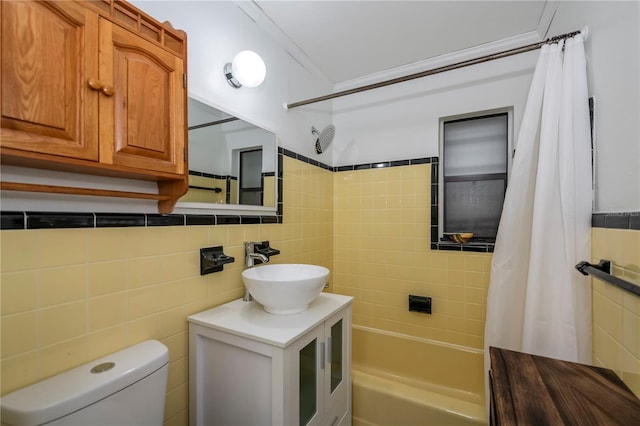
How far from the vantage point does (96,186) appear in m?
0.92

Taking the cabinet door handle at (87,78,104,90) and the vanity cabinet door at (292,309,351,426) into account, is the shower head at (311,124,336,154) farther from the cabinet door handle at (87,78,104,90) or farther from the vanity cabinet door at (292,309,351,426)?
the cabinet door handle at (87,78,104,90)

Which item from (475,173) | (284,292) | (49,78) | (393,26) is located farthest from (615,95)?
(49,78)

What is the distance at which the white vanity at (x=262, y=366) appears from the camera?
3.26ft

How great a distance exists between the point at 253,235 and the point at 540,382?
1.36m

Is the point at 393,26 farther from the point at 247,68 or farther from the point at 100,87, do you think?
the point at 100,87

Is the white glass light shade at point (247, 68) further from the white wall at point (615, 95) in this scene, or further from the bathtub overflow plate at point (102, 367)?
the white wall at point (615, 95)

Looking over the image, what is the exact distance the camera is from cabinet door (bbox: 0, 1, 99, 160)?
612 millimetres

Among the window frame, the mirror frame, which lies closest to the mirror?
the mirror frame

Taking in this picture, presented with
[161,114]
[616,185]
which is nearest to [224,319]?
[161,114]

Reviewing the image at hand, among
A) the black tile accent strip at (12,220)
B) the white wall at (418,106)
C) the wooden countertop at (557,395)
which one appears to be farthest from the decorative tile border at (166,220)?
the white wall at (418,106)

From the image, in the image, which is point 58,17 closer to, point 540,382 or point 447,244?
point 540,382

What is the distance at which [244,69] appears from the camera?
142cm

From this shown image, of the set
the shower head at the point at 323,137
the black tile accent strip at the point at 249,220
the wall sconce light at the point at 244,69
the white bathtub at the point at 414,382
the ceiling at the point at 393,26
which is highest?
the ceiling at the point at 393,26

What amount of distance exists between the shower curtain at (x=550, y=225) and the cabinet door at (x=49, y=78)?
5.76 feet
